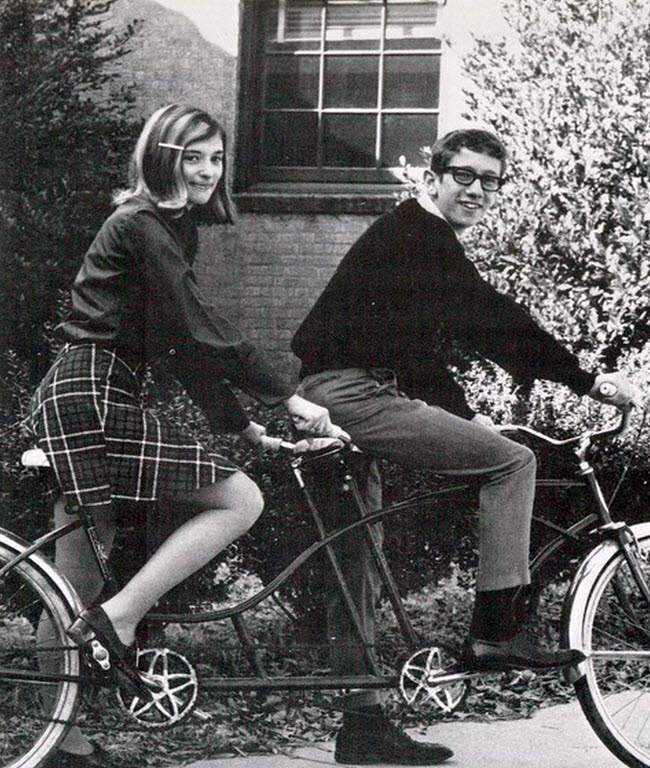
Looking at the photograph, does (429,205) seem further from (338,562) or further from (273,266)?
(338,562)

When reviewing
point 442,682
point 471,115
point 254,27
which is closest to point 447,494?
point 442,682

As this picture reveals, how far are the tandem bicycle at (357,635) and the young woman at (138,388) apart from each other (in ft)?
0.35

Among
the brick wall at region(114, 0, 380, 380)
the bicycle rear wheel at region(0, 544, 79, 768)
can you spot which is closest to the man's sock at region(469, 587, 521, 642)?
the brick wall at region(114, 0, 380, 380)

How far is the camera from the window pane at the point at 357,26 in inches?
149

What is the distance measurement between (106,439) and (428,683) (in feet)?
4.09

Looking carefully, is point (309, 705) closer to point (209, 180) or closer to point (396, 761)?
point (396, 761)

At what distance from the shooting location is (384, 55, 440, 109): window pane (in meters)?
3.80

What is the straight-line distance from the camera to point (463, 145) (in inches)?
133

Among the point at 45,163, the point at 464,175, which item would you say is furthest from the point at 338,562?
the point at 45,163

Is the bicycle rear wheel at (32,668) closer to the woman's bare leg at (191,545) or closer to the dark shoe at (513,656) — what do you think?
the woman's bare leg at (191,545)

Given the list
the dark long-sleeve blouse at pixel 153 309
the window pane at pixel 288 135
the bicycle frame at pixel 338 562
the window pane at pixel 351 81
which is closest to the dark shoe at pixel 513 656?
the bicycle frame at pixel 338 562

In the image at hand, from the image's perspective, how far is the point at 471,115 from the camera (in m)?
3.99

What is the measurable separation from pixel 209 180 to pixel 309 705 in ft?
6.06

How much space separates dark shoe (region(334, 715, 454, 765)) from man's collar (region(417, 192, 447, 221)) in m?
1.66
